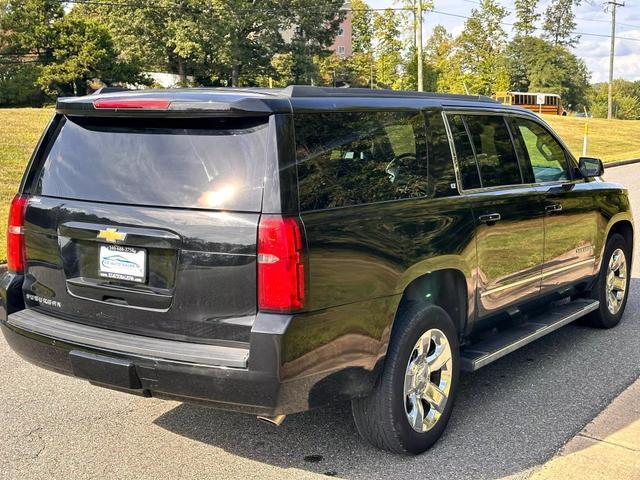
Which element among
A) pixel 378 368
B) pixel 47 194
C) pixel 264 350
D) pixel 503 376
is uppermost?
pixel 47 194

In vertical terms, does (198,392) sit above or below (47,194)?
below

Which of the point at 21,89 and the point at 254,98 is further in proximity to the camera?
the point at 21,89

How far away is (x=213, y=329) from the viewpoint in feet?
10.4

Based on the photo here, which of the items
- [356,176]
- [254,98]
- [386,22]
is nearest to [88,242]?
[254,98]

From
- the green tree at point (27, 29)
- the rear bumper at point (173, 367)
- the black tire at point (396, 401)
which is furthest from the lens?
the green tree at point (27, 29)

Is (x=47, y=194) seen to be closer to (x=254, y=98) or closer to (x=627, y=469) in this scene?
(x=254, y=98)

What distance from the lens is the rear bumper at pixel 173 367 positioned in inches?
120

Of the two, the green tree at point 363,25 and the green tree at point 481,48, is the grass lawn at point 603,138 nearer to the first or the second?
the green tree at point 481,48

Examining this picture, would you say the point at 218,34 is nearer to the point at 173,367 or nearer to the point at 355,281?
the point at 355,281

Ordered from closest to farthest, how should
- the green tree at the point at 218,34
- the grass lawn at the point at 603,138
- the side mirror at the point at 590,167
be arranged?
the side mirror at the point at 590,167
the grass lawn at the point at 603,138
the green tree at the point at 218,34

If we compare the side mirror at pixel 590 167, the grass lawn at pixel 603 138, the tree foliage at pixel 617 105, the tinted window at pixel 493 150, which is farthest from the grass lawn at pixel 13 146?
the tree foliage at pixel 617 105

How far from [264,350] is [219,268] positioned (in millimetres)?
422

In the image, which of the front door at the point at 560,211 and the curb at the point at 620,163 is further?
the curb at the point at 620,163

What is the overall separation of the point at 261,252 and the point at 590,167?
367 cm
